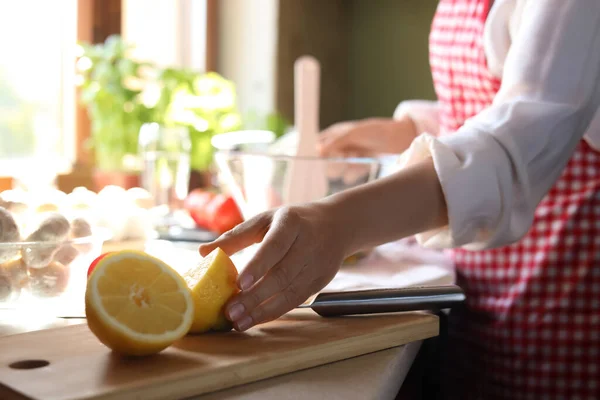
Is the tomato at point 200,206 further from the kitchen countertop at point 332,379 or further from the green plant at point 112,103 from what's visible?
the kitchen countertop at point 332,379

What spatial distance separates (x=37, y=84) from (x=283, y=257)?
1349 millimetres

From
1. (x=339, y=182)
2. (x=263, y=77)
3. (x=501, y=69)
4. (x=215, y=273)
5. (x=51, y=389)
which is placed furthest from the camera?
(x=263, y=77)

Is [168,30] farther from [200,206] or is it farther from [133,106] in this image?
[200,206]

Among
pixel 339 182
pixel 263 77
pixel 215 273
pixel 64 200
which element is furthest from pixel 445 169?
pixel 263 77

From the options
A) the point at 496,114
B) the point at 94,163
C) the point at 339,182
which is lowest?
the point at 94,163

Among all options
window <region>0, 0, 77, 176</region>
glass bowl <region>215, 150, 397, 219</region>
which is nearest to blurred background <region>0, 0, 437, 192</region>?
window <region>0, 0, 77, 176</region>

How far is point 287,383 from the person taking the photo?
549mm

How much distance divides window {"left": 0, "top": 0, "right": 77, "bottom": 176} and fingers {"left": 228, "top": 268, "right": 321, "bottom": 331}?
3.80 ft

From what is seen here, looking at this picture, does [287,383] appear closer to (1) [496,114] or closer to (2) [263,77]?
(1) [496,114]

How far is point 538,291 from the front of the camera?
3.38ft

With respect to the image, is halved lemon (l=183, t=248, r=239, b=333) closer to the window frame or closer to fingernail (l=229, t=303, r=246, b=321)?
fingernail (l=229, t=303, r=246, b=321)

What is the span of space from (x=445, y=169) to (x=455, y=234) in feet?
0.26

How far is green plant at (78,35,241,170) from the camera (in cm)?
166

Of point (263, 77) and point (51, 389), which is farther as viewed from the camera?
point (263, 77)
